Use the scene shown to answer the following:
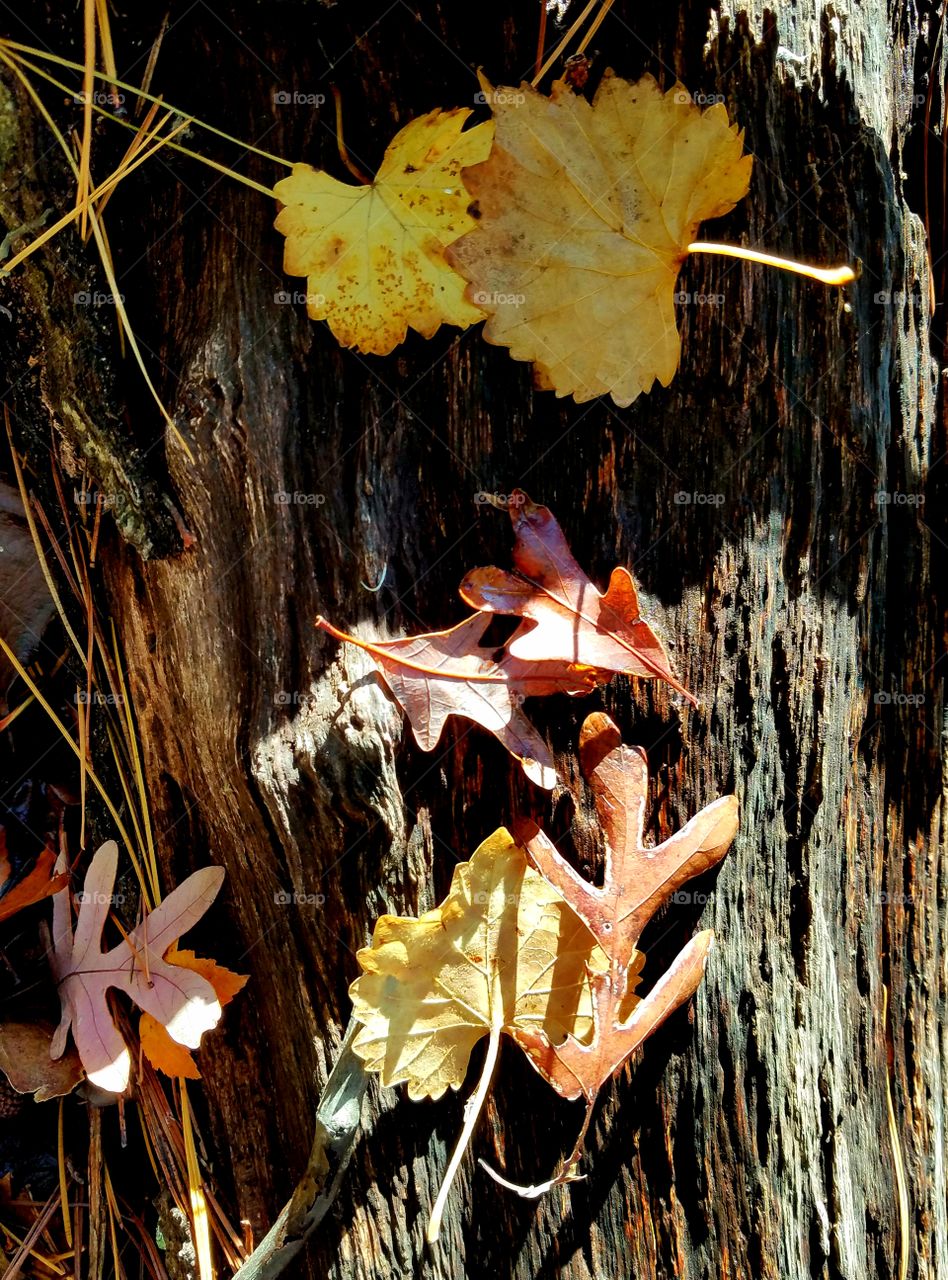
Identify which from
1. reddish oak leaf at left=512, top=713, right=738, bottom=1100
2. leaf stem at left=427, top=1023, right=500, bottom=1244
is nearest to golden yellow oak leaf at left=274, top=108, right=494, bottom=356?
reddish oak leaf at left=512, top=713, right=738, bottom=1100

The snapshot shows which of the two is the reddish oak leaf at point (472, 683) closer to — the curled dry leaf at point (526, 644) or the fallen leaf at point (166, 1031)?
the curled dry leaf at point (526, 644)

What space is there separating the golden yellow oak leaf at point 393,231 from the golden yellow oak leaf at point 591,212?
4 centimetres

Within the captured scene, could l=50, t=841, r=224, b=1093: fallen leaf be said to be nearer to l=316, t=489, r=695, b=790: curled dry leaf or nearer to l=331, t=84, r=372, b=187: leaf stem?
l=316, t=489, r=695, b=790: curled dry leaf

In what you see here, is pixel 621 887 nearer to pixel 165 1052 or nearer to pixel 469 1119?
pixel 469 1119

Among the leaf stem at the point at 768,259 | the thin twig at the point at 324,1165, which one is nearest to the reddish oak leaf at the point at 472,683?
the thin twig at the point at 324,1165

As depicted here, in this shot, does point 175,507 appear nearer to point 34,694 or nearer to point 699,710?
point 34,694

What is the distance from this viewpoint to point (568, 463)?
1.50 m

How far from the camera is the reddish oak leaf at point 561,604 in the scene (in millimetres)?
1403

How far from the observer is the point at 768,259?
Answer: 1419 mm

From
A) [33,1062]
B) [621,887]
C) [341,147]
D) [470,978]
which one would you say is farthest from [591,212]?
[33,1062]

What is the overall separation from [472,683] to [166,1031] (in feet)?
2.95

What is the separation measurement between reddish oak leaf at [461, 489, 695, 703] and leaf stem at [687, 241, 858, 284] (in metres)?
0.48

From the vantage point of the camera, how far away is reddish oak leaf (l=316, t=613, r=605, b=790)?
1405 mm

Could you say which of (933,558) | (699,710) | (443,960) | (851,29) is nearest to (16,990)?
(443,960)
